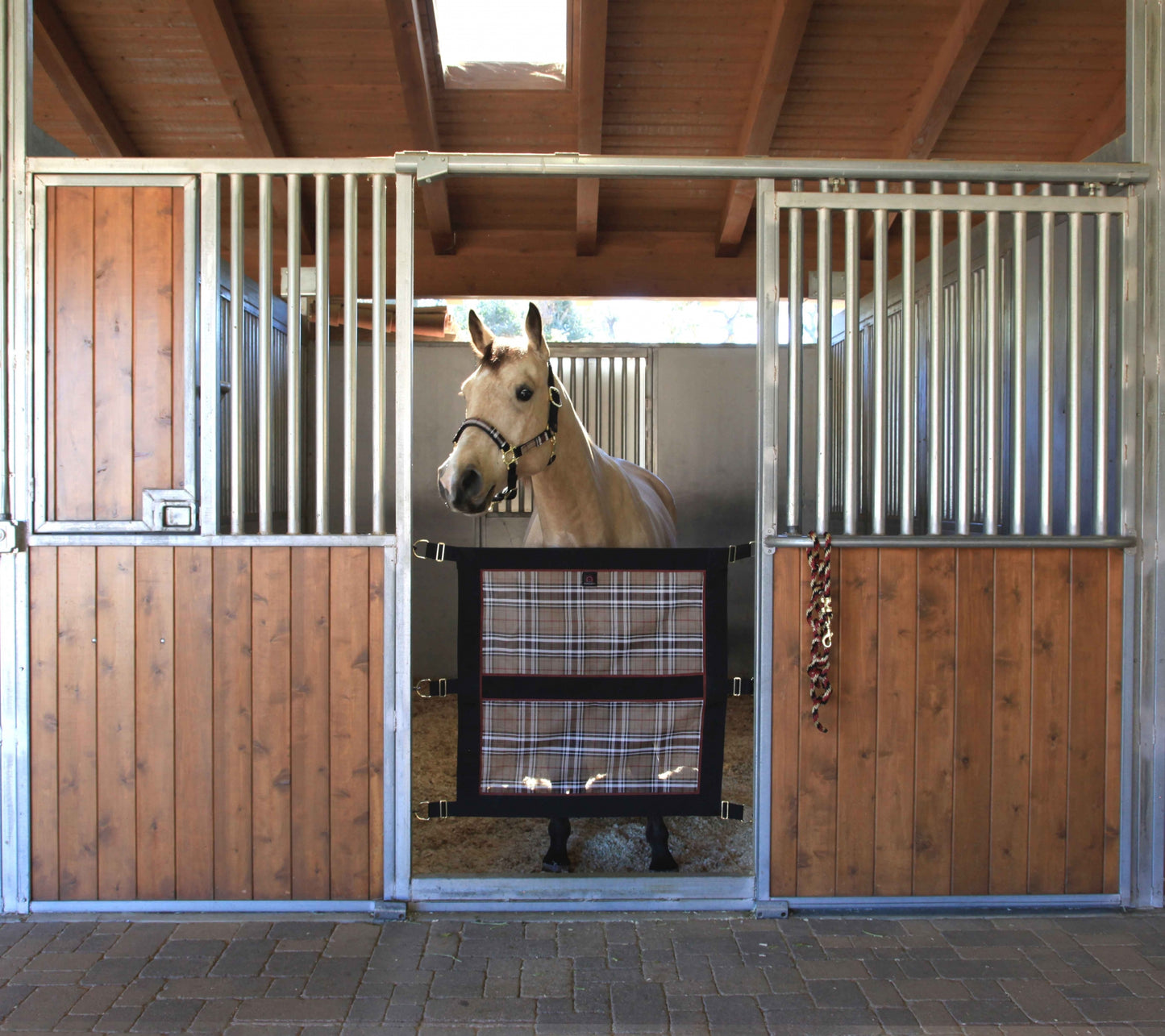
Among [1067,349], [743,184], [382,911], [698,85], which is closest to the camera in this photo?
[382,911]

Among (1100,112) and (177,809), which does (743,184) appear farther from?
(177,809)

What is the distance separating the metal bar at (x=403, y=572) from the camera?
222 cm

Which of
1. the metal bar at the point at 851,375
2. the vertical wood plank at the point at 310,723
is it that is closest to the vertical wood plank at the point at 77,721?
the vertical wood plank at the point at 310,723

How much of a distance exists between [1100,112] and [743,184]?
221 centimetres

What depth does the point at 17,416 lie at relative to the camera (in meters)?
2.20

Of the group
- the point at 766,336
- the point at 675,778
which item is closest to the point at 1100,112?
the point at 766,336

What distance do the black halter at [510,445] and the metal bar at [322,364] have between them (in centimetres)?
35

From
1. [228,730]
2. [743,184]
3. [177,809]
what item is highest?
[743,184]

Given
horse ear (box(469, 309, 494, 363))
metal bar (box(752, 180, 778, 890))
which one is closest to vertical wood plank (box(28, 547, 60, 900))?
horse ear (box(469, 309, 494, 363))

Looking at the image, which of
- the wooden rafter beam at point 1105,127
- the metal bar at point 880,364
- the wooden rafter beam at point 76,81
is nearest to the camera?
the metal bar at point 880,364

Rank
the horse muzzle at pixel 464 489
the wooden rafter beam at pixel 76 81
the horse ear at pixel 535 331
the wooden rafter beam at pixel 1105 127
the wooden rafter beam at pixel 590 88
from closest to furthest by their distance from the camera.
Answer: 1. the horse muzzle at pixel 464 489
2. the horse ear at pixel 535 331
3. the wooden rafter beam at pixel 590 88
4. the wooden rafter beam at pixel 76 81
5. the wooden rafter beam at pixel 1105 127

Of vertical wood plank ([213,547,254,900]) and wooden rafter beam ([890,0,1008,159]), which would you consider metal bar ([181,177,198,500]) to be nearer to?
vertical wood plank ([213,547,254,900])

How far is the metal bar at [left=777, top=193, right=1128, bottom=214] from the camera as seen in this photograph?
7.34 ft

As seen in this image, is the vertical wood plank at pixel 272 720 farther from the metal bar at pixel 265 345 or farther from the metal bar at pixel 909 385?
the metal bar at pixel 909 385
